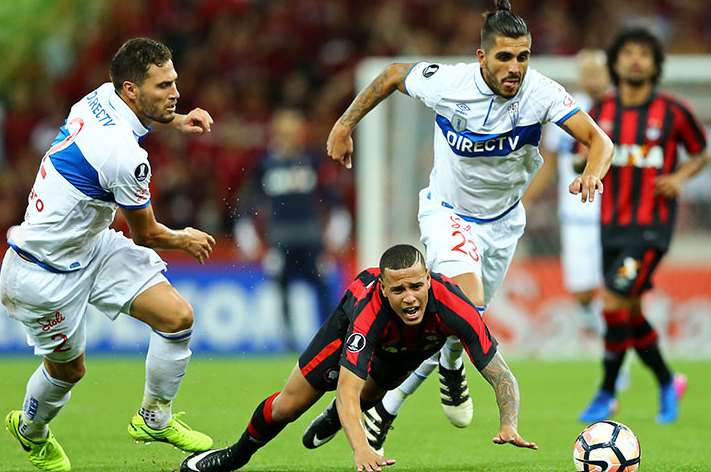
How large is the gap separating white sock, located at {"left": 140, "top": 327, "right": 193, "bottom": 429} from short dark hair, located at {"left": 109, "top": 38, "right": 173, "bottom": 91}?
1.43 meters

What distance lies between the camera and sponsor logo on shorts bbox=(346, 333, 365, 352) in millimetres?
5621

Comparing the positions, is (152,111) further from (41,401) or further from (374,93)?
(41,401)

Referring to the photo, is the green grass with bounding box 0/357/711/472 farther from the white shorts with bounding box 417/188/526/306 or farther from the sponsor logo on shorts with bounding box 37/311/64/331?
the white shorts with bounding box 417/188/526/306

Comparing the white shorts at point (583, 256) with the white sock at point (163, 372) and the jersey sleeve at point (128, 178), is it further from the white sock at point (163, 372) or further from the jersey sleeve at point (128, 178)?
the jersey sleeve at point (128, 178)

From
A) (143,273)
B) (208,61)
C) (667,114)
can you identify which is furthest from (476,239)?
(208,61)

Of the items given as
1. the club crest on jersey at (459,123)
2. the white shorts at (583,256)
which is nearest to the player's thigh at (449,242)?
the club crest on jersey at (459,123)

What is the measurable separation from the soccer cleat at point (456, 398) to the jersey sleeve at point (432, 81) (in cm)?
162

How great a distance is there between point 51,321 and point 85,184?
0.81 meters

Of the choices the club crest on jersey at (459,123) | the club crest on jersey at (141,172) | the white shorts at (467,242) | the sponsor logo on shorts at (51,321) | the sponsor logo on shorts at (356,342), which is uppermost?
the club crest on jersey at (459,123)

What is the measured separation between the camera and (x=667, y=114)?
28.8 ft

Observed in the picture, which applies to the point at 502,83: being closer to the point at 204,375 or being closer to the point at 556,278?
the point at 204,375

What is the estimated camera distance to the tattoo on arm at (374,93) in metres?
6.79

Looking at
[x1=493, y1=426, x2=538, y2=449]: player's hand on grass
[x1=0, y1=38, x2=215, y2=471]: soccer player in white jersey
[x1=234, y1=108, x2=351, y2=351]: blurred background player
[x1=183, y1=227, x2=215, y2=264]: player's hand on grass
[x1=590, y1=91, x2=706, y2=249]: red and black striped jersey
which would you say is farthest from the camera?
[x1=234, y1=108, x2=351, y2=351]: blurred background player

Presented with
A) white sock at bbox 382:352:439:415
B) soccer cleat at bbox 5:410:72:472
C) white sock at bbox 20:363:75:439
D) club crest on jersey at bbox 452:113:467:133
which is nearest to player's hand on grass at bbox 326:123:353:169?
club crest on jersey at bbox 452:113:467:133
